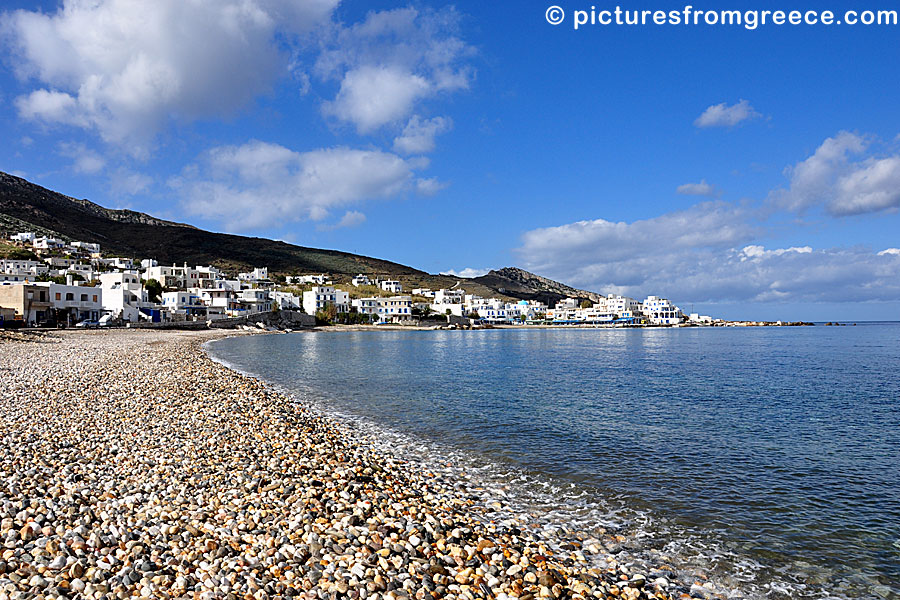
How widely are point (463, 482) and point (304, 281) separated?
169 meters

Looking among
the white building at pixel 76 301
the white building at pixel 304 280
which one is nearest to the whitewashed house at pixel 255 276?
the white building at pixel 304 280

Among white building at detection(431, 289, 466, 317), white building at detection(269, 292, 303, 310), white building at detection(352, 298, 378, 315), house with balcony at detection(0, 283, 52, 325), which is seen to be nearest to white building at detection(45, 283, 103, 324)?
house with balcony at detection(0, 283, 52, 325)

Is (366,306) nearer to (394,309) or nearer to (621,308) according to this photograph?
(394,309)

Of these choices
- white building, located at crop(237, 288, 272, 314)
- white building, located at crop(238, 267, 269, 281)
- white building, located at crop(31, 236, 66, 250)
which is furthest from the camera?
white building, located at crop(31, 236, 66, 250)

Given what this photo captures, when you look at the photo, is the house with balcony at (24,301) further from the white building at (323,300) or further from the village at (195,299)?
the white building at (323,300)

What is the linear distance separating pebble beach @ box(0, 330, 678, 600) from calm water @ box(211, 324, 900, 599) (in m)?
1.74

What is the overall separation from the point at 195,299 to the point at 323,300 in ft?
118

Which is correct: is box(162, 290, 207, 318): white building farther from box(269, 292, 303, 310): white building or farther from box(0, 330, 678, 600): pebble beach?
box(0, 330, 678, 600): pebble beach

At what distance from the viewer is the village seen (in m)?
79.2

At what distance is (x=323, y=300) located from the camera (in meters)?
139

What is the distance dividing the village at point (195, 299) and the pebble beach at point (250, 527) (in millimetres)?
72786

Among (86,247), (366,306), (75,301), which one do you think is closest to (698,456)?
(75,301)

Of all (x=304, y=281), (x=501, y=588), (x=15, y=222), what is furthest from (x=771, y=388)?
(x=15, y=222)

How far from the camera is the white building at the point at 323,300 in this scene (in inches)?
5374
